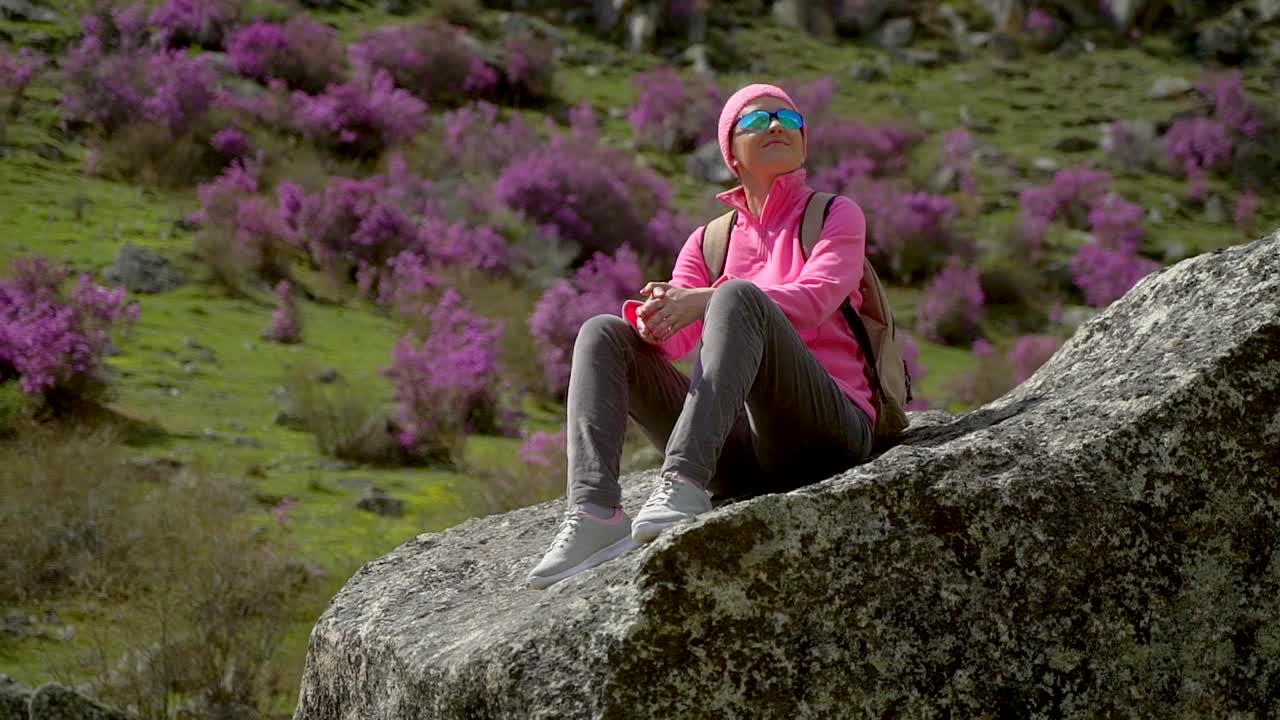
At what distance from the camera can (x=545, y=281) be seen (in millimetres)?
13688

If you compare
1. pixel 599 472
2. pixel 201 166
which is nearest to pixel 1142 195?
pixel 201 166

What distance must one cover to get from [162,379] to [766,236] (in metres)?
6.97

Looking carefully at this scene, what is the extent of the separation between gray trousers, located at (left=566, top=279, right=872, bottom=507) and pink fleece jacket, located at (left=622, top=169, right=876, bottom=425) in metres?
0.12

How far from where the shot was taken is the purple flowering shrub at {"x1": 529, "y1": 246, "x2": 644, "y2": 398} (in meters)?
11.6

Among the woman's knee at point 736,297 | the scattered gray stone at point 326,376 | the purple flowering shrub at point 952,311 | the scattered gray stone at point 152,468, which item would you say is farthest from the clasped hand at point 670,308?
the purple flowering shrub at point 952,311

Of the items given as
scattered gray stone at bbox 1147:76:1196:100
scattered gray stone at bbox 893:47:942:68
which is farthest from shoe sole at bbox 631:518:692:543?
scattered gray stone at bbox 893:47:942:68

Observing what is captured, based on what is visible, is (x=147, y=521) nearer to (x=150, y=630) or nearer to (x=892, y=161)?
(x=150, y=630)

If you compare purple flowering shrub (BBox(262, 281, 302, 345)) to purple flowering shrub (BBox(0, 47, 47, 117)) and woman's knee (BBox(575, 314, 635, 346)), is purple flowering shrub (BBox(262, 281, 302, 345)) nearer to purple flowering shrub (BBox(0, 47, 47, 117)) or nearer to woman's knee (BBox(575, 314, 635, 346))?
purple flowering shrub (BBox(0, 47, 47, 117))

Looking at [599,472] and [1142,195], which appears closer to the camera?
[599,472]

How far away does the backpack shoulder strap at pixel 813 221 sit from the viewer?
3.76 meters

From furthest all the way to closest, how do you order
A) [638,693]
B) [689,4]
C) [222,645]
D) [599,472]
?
[689,4] → [222,645] → [599,472] → [638,693]

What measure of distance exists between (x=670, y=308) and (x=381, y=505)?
5.49 metres

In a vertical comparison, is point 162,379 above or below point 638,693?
below

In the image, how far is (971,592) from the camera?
9.86ft
